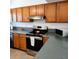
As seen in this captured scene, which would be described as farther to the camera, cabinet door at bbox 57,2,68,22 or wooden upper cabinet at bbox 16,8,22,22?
wooden upper cabinet at bbox 16,8,22,22

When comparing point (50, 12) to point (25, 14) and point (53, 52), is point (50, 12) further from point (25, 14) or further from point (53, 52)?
point (53, 52)

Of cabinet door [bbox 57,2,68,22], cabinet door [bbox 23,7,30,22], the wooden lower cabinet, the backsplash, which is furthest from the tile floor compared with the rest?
cabinet door [bbox 57,2,68,22]

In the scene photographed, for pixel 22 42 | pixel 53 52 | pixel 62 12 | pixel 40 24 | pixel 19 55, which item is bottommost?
pixel 19 55

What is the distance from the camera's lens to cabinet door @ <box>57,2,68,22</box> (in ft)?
13.0

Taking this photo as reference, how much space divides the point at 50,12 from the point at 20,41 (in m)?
2.01

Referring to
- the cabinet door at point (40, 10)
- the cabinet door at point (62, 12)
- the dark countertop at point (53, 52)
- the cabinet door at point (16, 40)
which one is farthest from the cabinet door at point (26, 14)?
the dark countertop at point (53, 52)

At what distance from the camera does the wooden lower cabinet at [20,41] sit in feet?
16.8

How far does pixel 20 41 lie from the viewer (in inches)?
210

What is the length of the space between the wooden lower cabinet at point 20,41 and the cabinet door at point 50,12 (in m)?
1.40

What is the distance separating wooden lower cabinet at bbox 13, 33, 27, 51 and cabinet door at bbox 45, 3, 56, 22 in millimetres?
1403

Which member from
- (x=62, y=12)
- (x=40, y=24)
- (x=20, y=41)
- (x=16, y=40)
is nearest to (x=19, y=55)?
(x=20, y=41)

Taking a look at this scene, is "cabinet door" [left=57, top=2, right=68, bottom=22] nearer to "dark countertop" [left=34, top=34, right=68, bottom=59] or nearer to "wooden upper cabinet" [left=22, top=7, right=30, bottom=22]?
"wooden upper cabinet" [left=22, top=7, right=30, bottom=22]

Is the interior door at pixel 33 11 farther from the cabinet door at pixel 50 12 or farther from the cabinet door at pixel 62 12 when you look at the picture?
the cabinet door at pixel 62 12
